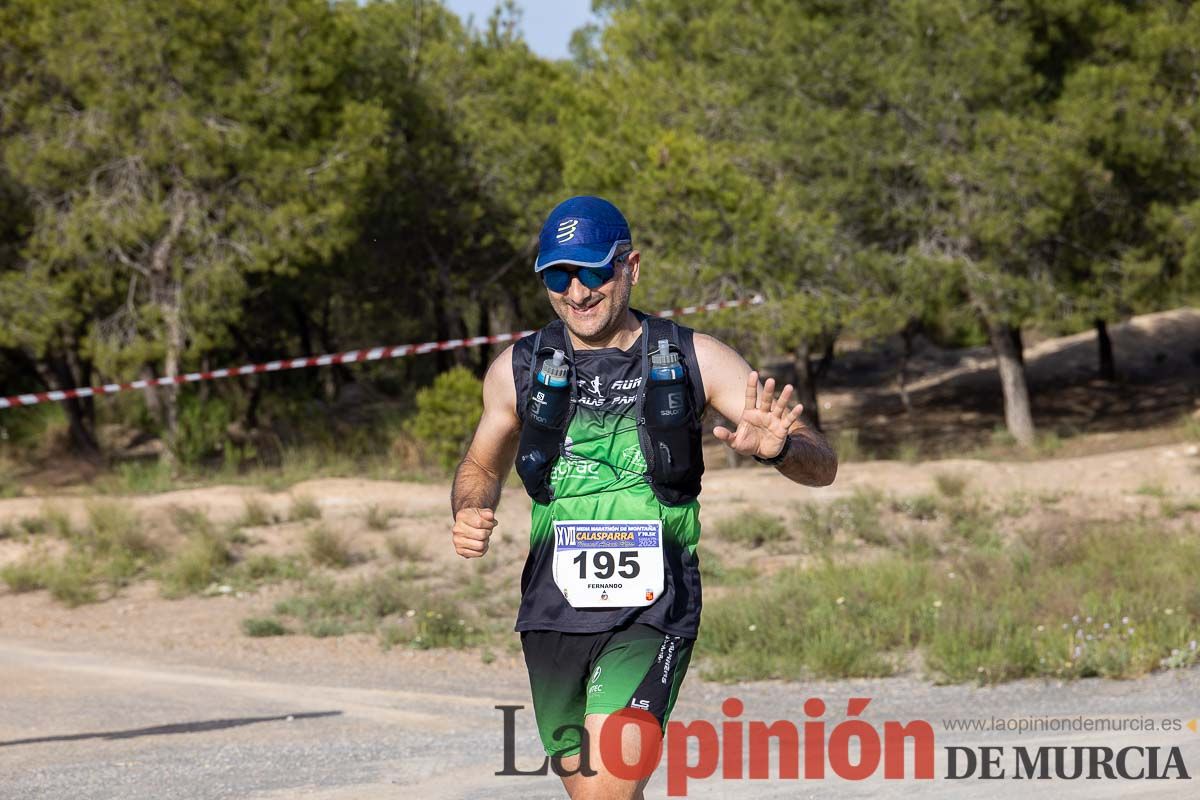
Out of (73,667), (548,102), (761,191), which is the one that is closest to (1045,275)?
(761,191)

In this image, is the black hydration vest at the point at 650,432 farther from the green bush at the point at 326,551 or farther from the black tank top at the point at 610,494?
the green bush at the point at 326,551

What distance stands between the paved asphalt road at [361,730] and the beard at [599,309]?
2845 mm

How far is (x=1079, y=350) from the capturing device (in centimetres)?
3591

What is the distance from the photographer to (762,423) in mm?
3547

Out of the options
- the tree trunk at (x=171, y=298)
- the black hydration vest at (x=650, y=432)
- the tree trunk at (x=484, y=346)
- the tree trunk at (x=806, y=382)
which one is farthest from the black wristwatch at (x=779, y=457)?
the tree trunk at (x=484, y=346)

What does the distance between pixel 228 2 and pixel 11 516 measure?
9.58 m

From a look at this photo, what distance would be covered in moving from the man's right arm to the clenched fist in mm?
26

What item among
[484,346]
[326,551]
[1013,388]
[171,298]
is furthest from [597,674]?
[484,346]

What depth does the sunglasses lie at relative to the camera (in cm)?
369

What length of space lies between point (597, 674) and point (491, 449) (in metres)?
0.69

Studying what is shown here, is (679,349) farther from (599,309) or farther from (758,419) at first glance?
(758,419)

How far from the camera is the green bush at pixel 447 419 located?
20297 millimetres

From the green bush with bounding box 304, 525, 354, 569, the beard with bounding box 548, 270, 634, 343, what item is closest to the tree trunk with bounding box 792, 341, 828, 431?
the green bush with bounding box 304, 525, 354, 569

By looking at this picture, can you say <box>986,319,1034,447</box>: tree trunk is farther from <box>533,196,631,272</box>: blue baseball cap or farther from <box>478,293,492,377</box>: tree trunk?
<box>533,196,631,272</box>: blue baseball cap
